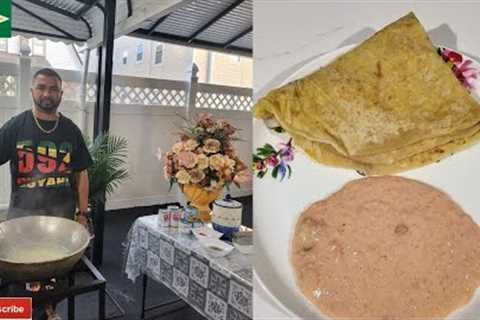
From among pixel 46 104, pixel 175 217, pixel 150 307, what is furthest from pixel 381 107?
pixel 150 307

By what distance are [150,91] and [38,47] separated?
0.23 m

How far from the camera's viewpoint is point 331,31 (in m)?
0.51

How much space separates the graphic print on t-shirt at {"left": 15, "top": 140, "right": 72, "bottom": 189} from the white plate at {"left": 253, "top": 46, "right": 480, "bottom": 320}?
37 centimetres

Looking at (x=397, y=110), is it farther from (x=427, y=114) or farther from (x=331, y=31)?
(x=331, y=31)

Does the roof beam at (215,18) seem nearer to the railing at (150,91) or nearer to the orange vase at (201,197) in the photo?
the railing at (150,91)

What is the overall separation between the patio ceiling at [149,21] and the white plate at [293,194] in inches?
10.3

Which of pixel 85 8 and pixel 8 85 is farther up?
pixel 85 8

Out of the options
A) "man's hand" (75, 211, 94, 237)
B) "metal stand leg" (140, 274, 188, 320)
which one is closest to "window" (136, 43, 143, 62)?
"man's hand" (75, 211, 94, 237)

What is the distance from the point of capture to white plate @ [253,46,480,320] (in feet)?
1.58

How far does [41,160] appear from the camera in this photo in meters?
0.63

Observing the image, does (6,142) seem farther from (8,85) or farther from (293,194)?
(293,194)

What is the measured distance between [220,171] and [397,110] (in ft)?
1.90

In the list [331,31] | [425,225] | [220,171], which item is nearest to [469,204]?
[425,225]

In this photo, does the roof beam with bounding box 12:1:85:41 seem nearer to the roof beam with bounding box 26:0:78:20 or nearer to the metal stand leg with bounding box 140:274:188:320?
the roof beam with bounding box 26:0:78:20
